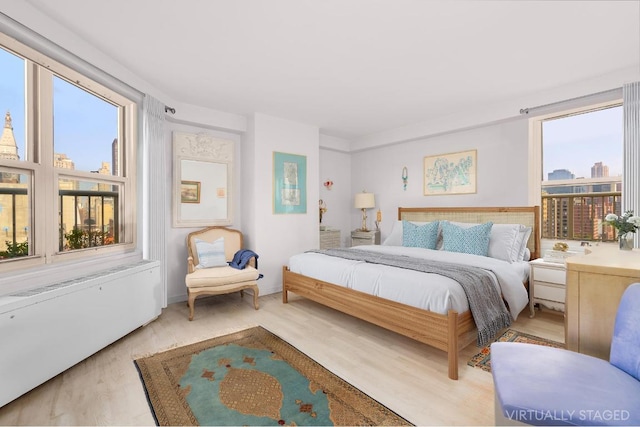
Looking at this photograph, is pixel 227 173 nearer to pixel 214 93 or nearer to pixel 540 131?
pixel 214 93

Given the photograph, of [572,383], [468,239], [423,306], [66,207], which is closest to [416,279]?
[423,306]

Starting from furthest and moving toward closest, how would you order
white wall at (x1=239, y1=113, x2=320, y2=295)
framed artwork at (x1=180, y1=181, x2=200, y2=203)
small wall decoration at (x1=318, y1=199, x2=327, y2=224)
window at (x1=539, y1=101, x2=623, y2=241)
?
1. small wall decoration at (x1=318, y1=199, x2=327, y2=224)
2. white wall at (x1=239, y1=113, x2=320, y2=295)
3. framed artwork at (x1=180, y1=181, x2=200, y2=203)
4. window at (x1=539, y1=101, x2=623, y2=241)

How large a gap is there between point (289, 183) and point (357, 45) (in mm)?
2516

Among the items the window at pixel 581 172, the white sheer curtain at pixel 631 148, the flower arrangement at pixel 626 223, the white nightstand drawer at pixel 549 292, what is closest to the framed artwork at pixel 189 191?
the white nightstand drawer at pixel 549 292

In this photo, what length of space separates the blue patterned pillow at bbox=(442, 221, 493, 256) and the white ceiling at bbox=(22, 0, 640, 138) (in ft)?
5.51

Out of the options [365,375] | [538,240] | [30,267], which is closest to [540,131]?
[538,240]

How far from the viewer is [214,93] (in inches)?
145

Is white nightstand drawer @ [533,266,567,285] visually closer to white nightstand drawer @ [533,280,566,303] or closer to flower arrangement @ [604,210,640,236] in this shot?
white nightstand drawer @ [533,280,566,303]

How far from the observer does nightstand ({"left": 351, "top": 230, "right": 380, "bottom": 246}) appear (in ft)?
18.0

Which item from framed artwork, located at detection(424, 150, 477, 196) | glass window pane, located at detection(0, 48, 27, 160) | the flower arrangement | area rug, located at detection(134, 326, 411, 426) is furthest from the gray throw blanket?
glass window pane, located at detection(0, 48, 27, 160)

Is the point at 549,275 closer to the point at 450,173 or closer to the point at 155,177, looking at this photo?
the point at 450,173

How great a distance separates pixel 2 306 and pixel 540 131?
18.2ft

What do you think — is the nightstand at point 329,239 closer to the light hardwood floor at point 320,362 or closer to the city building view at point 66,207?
the light hardwood floor at point 320,362

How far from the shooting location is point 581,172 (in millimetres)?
3658
